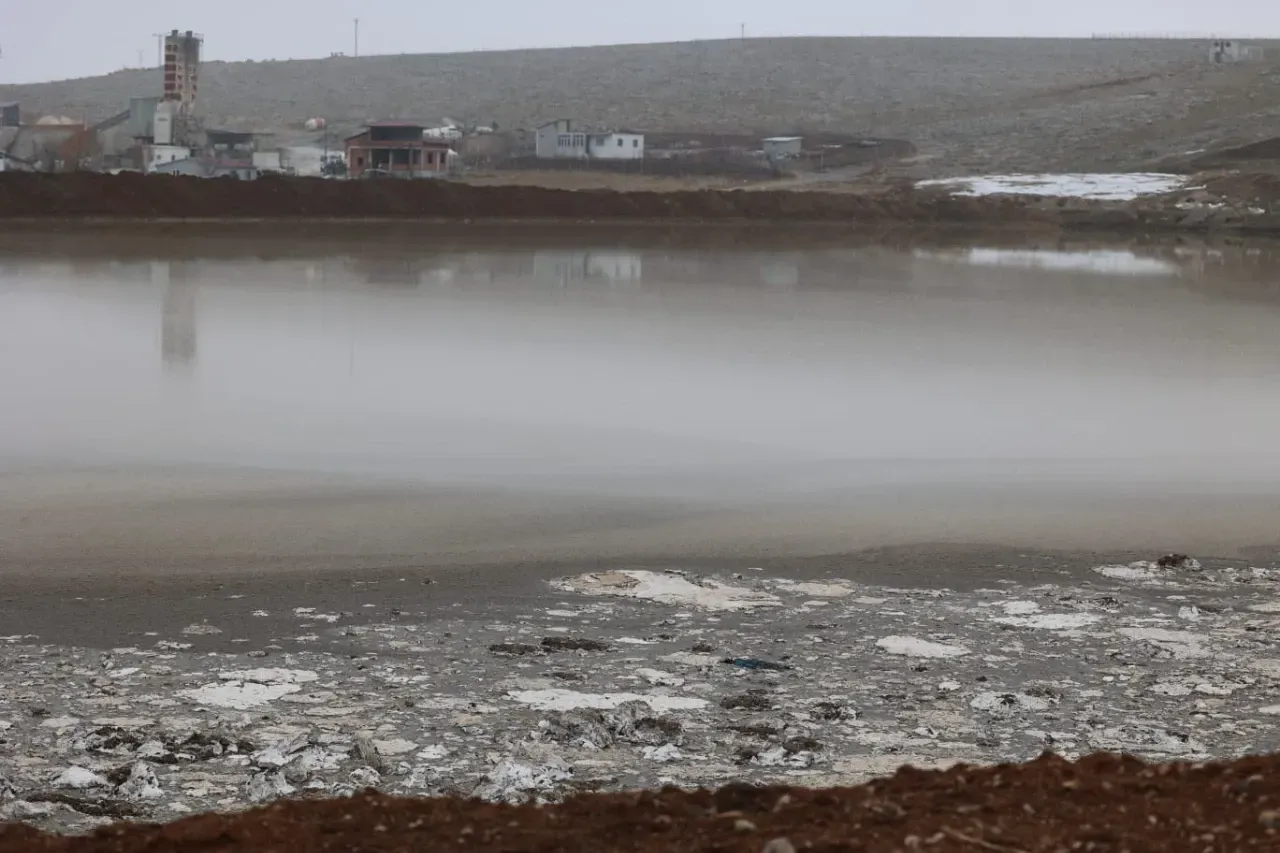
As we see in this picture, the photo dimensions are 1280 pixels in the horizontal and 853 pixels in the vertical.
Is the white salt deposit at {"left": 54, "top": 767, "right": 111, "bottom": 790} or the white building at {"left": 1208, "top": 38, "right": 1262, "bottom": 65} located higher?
the white building at {"left": 1208, "top": 38, "right": 1262, "bottom": 65}

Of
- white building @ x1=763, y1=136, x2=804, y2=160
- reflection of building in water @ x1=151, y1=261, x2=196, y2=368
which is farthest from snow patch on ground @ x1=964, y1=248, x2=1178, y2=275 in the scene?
white building @ x1=763, y1=136, x2=804, y2=160

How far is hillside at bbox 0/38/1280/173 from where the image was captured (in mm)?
71312

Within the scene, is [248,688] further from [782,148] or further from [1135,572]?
[782,148]

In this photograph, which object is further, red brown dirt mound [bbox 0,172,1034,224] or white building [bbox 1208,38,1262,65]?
white building [bbox 1208,38,1262,65]

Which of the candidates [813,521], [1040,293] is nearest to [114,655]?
[813,521]

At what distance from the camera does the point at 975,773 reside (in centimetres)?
387

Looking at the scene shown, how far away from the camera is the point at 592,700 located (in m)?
5.35

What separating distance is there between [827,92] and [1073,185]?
49345 millimetres

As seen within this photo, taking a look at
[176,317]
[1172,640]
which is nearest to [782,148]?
[176,317]

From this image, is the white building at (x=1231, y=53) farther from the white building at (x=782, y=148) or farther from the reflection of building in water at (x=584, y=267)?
the reflection of building in water at (x=584, y=267)

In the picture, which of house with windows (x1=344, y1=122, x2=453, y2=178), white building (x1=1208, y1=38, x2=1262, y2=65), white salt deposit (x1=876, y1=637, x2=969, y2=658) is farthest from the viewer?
white building (x1=1208, y1=38, x2=1262, y2=65)

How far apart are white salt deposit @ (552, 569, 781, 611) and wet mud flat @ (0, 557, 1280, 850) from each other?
2 centimetres

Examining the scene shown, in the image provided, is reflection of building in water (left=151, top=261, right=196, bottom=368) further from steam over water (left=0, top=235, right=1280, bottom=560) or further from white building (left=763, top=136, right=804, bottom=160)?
white building (left=763, top=136, right=804, bottom=160)

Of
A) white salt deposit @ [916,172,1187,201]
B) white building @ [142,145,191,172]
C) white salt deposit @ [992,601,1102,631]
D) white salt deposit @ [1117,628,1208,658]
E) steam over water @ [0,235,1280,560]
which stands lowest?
white salt deposit @ [992,601,1102,631]
